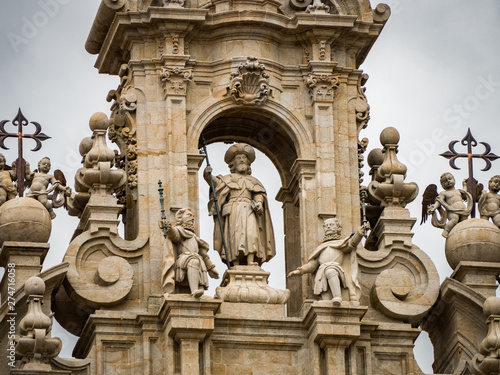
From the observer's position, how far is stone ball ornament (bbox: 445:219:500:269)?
48500 millimetres

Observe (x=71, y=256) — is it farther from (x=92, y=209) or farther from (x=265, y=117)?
(x=265, y=117)

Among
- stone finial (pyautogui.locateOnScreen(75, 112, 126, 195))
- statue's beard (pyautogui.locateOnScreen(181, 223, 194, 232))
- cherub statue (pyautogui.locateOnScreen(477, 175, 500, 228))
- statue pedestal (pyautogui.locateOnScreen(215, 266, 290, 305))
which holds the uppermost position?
stone finial (pyautogui.locateOnScreen(75, 112, 126, 195))

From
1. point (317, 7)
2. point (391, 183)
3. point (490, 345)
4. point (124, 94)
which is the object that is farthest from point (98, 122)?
point (490, 345)

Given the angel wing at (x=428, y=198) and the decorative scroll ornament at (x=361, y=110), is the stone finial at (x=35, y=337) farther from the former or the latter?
the angel wing at (x=428, y=198)

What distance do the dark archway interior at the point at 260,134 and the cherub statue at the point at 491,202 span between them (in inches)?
122

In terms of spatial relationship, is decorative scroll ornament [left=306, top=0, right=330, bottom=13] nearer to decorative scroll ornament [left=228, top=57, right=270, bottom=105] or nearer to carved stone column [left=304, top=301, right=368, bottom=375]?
decorative scroll ornament [left=228, top=57, right=270, bottom=105]

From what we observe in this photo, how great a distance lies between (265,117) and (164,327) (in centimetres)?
449

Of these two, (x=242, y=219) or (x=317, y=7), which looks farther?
(x=317, y=7)

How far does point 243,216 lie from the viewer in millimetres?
48469

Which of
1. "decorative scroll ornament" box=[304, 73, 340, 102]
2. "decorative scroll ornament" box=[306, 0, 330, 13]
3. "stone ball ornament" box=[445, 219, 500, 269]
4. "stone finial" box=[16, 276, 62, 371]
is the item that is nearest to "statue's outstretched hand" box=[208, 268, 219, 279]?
"stone finial" box=[16, 276, 62, 371]

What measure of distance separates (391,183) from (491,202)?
1.74m

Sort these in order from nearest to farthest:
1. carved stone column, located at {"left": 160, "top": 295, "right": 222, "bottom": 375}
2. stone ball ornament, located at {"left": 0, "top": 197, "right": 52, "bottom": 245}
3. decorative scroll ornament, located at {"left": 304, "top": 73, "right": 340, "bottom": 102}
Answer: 1. carved stone column, located at {"left": 160, "top": 295, "right": 222, "bottom": 375}
2. stone ball ornament, located at {"left": 0, "top": 197, "right": 52, "bottom": 245}
3. decorative scroll ornament, located at {"left": 304, "top": 73, "right": 340, "bottom": 102}

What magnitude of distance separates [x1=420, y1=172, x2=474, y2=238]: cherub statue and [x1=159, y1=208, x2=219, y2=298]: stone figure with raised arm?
4047 millimetres

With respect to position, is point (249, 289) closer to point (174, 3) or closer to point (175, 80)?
point (175, 80)
